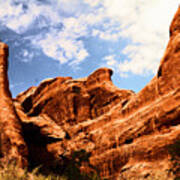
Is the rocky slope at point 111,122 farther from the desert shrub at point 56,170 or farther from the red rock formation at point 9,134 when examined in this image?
the desert shrub at point 56,170

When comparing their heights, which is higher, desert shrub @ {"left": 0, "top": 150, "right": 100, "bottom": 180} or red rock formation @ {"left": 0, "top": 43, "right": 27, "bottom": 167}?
red rock formation @ {"left": 0, "top": 43, "right": 27, "bottom": 167}

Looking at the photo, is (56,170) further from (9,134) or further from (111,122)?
(9,134)

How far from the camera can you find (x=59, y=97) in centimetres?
3941

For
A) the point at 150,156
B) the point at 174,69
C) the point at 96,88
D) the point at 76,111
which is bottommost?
the point at 150,156

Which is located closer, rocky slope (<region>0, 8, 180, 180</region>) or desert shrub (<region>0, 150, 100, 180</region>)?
desert shrub (<region>0, 150, 100, 180</region>)

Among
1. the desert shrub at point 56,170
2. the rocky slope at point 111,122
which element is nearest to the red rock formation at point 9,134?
the rocky slope at point 111,122

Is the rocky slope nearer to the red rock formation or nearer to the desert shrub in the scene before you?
the red rock formation

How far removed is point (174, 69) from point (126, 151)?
30.2 ft

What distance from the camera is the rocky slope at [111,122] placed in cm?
1961

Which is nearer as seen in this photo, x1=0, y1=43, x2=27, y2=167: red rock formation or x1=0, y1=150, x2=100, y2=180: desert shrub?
x1=0, y1=150, x2=100, y2=180: desert shrub

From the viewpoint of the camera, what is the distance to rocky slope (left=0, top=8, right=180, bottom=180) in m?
19.6

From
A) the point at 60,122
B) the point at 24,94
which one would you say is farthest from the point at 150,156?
the point at 24,94

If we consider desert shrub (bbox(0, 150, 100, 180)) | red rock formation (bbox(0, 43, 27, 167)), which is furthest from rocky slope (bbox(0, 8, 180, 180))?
desert shrub (bbox(0, 150, 100, 180))

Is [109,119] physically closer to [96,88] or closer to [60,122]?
[96,88]
